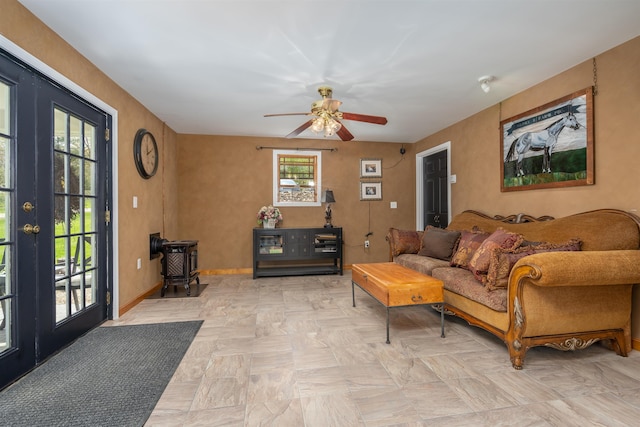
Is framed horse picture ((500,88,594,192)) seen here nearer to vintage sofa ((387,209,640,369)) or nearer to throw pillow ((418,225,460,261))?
vintage sofa ((387,209,640,369))

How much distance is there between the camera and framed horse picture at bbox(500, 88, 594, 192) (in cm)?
265

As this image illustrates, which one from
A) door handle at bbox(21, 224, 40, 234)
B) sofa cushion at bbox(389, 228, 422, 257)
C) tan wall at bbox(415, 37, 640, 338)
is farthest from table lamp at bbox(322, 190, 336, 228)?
door handle at bbox(21, 224, 40, 234)

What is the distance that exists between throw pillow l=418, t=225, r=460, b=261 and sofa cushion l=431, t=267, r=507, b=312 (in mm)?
518

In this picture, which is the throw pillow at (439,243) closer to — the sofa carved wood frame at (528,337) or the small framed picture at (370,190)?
the sofa carved wood frame at (528,337)

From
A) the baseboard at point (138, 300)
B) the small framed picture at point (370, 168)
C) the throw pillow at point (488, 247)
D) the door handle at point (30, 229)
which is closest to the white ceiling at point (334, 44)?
the door handle at point (30, 229)

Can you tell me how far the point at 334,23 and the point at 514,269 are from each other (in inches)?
84.0

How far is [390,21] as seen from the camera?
210cm

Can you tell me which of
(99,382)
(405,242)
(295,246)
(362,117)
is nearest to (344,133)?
(362,117)

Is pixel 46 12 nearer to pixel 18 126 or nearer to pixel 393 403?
pixel 18 126

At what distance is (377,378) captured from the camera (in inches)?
76.6

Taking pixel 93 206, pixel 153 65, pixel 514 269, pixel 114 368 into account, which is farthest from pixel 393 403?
pixel 153 65

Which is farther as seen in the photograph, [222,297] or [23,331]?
[222,297]

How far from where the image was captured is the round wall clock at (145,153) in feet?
11.6

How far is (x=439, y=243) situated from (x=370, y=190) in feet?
7.22
